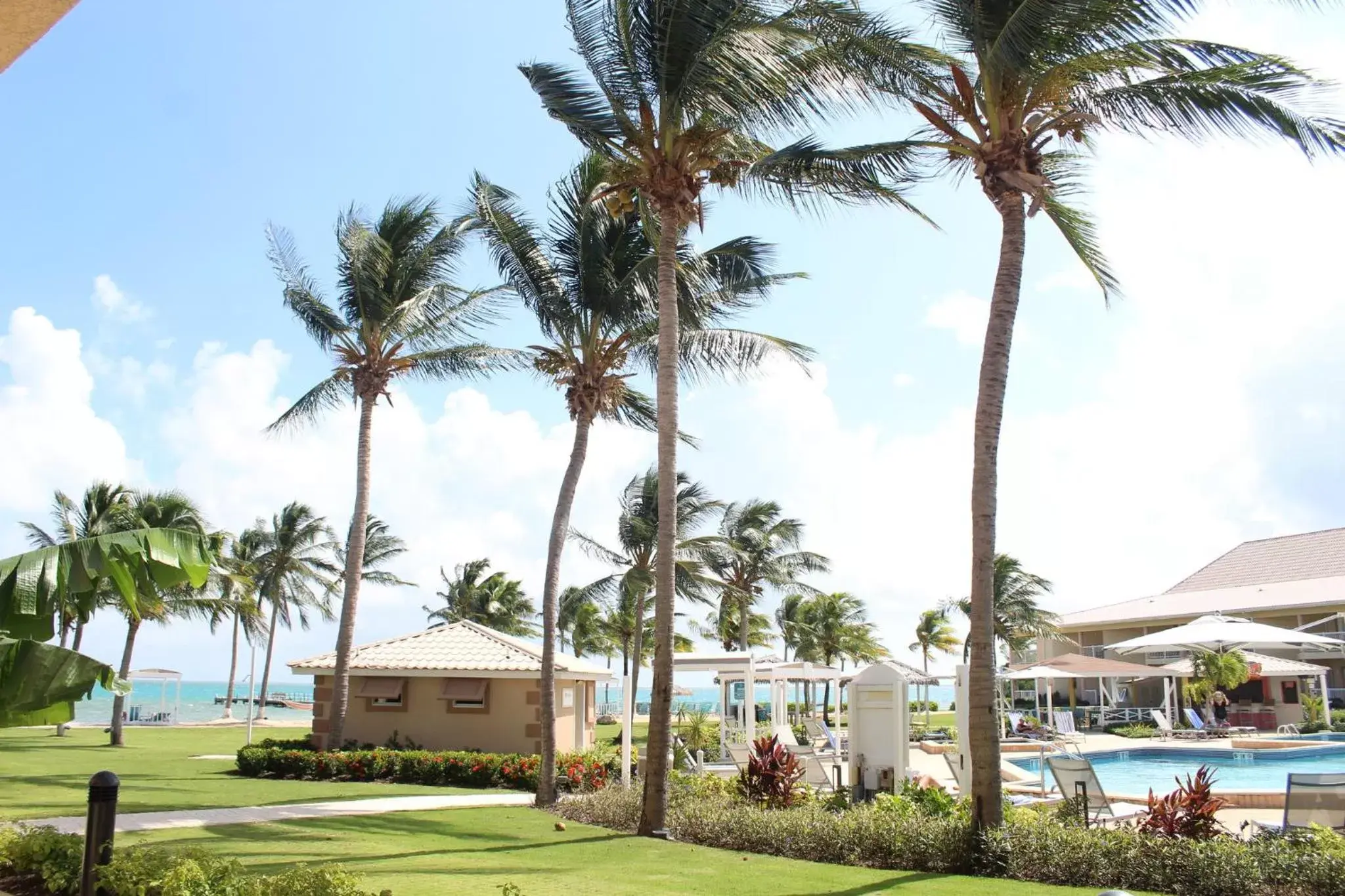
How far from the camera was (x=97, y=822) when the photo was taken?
23.6 feet

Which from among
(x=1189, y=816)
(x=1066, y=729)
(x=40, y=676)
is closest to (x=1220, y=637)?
(x=1066, y=729)

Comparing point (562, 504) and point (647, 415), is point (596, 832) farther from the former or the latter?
point (647, 415)

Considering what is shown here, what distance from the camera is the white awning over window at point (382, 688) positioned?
23547 millimetres

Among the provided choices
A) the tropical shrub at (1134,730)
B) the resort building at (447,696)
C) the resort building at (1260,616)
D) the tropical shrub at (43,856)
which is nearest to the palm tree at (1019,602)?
the resort building at (1260,616)

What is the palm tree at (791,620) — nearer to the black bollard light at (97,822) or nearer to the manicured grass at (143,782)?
the manicured grass at (143,782)

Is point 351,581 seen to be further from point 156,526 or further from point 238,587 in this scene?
point 238,587

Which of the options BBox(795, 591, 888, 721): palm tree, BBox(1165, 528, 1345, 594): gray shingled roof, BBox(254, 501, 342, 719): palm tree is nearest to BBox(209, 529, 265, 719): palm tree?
BBox(254, 501, 342, 719): palm tree

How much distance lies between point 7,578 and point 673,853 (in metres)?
7.21

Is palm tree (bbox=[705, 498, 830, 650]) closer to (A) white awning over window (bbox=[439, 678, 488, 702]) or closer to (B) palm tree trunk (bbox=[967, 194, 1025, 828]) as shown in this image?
(A) white awning over window (bbox=[439, 678, 488, 702])

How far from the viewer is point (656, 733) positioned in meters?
13.4

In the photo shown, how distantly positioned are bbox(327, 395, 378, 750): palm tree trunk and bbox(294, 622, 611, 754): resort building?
50 cm

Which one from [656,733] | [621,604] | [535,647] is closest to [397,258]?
[535,647]

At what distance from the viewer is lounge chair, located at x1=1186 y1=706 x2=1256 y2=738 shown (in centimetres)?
3291

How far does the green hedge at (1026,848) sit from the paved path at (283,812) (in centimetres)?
535
